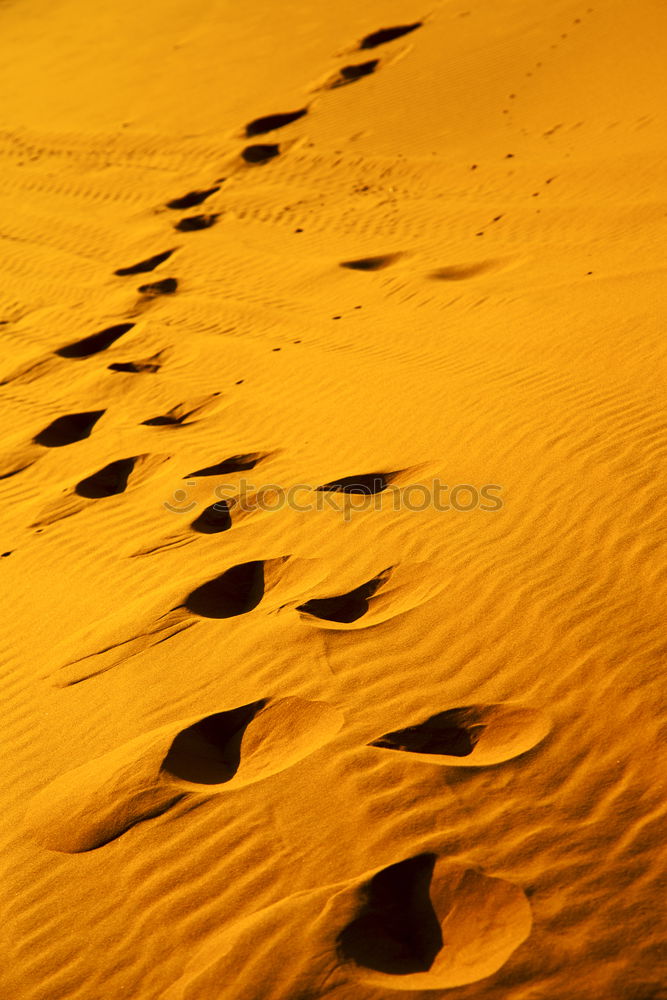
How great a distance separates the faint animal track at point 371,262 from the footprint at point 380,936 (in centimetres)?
589

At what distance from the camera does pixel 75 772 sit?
3.06 metres

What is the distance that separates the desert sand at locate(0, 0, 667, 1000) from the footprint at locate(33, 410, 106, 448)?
3 centimetres

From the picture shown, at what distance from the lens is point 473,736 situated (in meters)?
2.96

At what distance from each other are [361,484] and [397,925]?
2.47m

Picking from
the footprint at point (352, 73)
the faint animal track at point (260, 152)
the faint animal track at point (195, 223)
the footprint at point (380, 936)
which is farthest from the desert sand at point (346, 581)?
the footprint at point (352, 73)

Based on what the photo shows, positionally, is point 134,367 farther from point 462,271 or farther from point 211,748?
point 211,748

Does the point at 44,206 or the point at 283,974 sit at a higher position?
the point at 44,206

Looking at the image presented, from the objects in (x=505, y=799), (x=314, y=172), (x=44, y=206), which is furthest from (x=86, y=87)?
(x=505, y=799)

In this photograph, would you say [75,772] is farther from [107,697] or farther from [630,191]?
[630,191]

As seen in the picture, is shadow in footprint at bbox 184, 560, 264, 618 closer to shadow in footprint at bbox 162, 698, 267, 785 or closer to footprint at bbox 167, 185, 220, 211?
shadow in footprint at bbox 162, 698, 267, 785

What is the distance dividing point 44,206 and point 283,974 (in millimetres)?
9430

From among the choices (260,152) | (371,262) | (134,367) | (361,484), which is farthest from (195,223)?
(361,484)

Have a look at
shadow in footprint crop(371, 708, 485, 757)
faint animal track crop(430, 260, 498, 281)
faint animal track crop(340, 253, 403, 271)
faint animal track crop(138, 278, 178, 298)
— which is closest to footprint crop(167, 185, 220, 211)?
faint animal track crop(138, 278, 178, 298)

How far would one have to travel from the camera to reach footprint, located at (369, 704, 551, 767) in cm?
287
